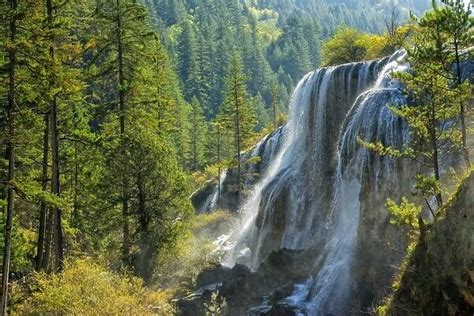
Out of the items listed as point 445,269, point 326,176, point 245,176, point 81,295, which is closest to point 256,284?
point 326,176

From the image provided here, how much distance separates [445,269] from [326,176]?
65.5 feet

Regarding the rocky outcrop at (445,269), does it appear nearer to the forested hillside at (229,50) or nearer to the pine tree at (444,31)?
the pine tree at (444,31)

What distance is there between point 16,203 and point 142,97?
7628 mm

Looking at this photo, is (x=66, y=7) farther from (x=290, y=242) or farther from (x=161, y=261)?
(x=290, y=242)

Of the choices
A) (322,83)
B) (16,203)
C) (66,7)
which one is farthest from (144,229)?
(322,83)

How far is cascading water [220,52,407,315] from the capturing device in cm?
2355

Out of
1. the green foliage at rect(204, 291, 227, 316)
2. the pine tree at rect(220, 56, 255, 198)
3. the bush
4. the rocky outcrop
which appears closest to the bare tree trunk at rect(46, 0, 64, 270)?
the bush

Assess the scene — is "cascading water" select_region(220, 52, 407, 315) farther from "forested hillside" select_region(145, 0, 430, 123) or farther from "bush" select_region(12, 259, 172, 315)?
"forested hillside" select_region(145, 0, 430, 123)

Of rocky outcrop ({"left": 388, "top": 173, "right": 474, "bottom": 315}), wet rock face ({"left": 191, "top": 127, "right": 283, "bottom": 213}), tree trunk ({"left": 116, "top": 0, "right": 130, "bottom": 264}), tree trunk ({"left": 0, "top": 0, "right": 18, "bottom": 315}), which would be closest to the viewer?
rocky outcrop ({"left": 388, "top": 173, "right": 474, "bottom": 315})

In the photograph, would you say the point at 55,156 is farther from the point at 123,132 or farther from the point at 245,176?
the point at 245,176

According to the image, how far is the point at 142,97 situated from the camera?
26000 mm

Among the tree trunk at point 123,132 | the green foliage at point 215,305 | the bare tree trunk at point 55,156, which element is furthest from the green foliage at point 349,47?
the bare tree trunk at point 55,156

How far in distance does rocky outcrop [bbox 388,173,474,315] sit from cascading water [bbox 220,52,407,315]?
30.8 feet

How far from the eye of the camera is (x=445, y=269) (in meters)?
11.3
